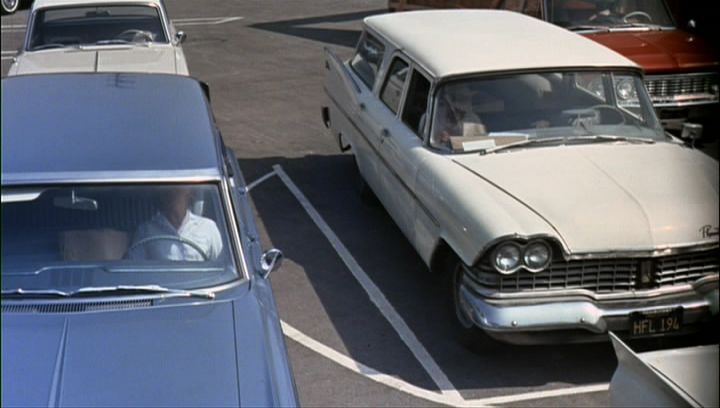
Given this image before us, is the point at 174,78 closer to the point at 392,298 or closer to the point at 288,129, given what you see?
the point at 392,298

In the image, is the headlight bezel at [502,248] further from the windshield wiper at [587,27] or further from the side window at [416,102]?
the windshield wiper at [587,27]

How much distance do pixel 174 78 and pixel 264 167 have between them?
11.5ft

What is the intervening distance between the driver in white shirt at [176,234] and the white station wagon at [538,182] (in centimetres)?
140

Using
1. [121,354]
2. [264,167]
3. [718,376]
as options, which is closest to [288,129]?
[264,167]

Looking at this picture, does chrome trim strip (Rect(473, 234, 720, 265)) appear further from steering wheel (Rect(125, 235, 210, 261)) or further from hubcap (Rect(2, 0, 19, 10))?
hubcap (Rect(2, 0, 19, 10))

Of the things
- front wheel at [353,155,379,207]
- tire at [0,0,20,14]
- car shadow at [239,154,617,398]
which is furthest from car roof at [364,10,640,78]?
tire at [0,0,20,14]

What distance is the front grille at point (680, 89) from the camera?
Answer: 8648mm

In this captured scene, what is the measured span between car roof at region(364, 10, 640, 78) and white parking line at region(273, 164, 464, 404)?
1.35 metres

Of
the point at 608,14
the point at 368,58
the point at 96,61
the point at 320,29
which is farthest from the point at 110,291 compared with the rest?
the point at 608,14

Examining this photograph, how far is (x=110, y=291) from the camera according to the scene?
397cm

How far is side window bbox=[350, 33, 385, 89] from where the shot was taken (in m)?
7.56

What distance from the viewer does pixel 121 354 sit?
3.56 m

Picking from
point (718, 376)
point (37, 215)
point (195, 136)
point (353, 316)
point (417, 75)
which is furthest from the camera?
point (417, 75)

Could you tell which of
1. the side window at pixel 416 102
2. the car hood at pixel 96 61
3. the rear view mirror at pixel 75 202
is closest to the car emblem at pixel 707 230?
the side window at pixel 416 102
